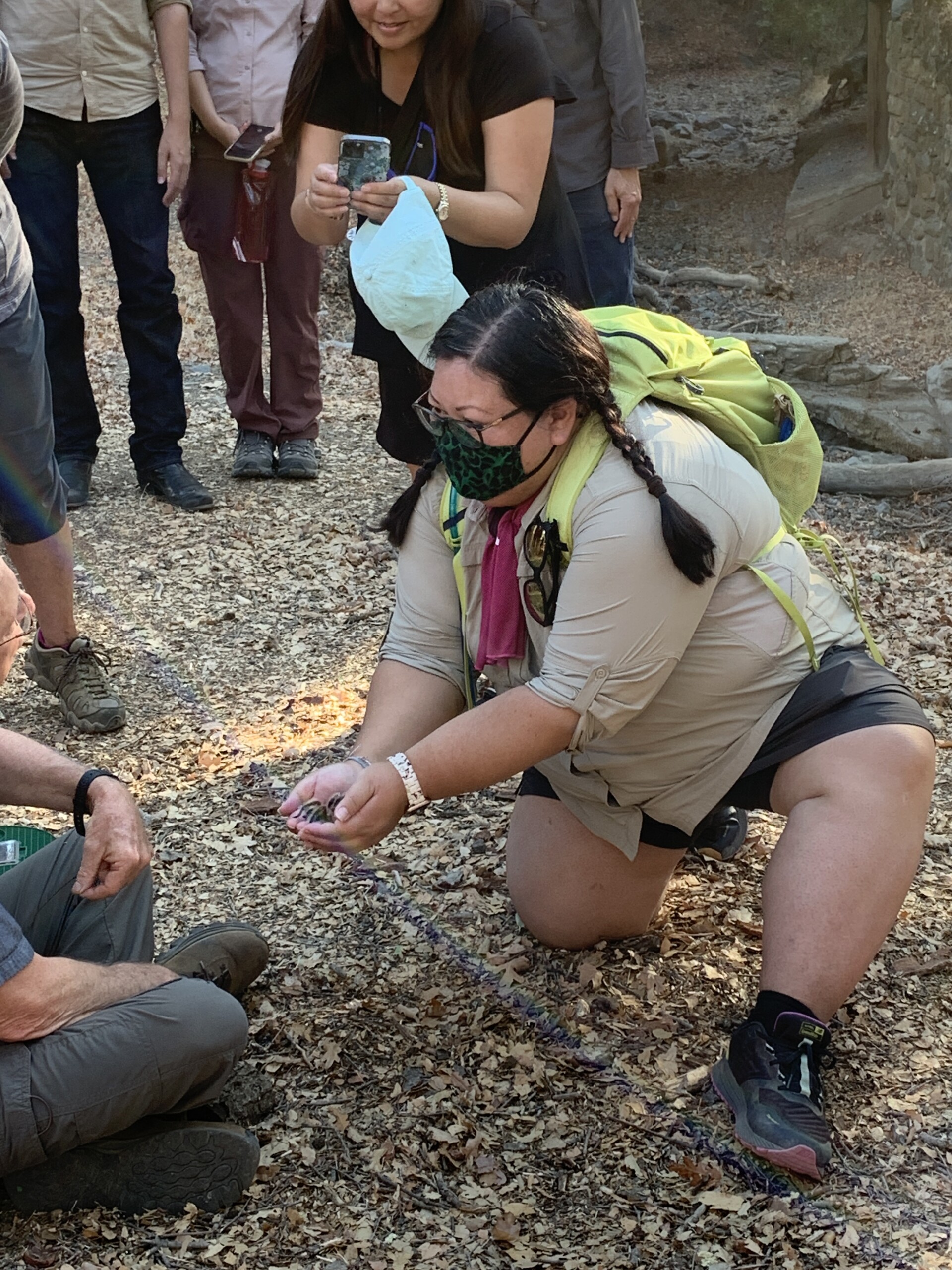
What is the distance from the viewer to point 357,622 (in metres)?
4.16

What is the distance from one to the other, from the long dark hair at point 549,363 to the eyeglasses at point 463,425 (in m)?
0.04

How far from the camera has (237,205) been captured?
4656mm

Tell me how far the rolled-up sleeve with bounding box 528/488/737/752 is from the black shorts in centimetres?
28

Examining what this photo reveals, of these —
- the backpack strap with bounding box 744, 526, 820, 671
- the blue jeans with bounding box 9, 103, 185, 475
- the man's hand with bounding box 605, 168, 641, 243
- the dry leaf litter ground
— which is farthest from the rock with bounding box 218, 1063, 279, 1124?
the man's hand with bounding box 605, 168, 641, 243

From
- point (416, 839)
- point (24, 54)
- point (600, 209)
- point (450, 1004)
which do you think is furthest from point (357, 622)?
point (24, 54)

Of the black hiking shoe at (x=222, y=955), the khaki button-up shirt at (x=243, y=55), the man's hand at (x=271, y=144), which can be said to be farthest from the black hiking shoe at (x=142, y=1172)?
the khaki button-up shirt at (x=243, y=55)

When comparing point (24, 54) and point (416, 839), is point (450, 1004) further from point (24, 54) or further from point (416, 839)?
point (24, 54)

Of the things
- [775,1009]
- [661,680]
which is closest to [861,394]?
[661,680]

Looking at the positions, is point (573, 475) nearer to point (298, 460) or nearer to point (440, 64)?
point (440, 64)

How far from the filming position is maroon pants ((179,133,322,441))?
470cm

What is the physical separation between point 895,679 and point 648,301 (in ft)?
26.3

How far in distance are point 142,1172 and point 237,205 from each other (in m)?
3.55

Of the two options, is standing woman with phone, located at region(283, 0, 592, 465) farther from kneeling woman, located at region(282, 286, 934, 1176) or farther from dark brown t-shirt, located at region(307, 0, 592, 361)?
kneeling woman, located at region(282, 286, 934, 1176)

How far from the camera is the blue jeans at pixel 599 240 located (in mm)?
4297
